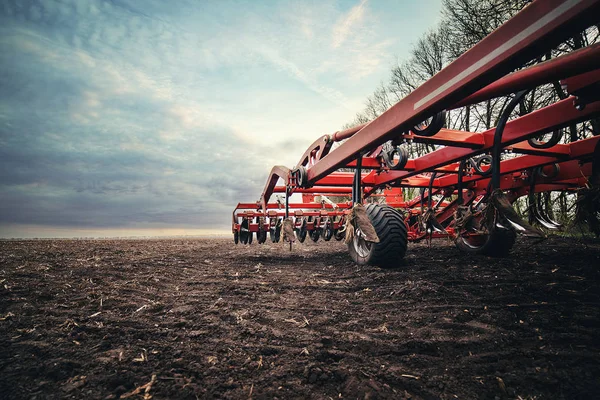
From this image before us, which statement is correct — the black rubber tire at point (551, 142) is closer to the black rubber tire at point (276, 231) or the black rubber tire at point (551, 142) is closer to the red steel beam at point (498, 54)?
the red steel beam at point (498, 54)

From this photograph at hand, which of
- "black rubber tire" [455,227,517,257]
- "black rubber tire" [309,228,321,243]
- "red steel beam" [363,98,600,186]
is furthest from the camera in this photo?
"black rubber tire" [309,228,321,243]

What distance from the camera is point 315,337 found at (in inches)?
81.7

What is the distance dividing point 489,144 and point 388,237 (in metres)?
1.53

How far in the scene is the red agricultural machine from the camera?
173 centimetres

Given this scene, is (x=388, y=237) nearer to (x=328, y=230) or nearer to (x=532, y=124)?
(x=532, y=124)

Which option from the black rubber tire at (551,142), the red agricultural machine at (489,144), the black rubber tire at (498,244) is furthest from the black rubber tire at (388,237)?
the black rubber tire at (551,142)

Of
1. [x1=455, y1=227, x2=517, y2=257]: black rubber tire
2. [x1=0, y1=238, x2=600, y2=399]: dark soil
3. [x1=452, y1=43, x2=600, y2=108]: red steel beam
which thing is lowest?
[x1=0, y1=238, x2=600, y2=399]: dark soil

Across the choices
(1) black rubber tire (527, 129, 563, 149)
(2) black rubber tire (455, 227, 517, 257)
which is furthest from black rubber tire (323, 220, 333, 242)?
(1) black rubber tire (527, 129, 563, 149)

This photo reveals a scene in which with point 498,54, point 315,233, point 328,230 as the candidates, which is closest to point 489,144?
point 498,54

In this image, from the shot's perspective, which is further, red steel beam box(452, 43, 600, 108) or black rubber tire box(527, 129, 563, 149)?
black rubber tire box(527, 129, 563, 149)

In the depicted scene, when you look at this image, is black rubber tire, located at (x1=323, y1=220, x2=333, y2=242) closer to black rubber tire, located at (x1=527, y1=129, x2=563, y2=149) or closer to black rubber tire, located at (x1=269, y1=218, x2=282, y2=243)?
Answer: black rubber tire, located at (x1=269, y1=218, x2=282, y2=243)

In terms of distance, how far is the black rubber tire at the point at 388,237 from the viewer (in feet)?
11.8

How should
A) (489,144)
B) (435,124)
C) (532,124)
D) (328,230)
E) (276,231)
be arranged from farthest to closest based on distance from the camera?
(328,230) → (276,231) → (489,144) → (532,124) → (435,124)

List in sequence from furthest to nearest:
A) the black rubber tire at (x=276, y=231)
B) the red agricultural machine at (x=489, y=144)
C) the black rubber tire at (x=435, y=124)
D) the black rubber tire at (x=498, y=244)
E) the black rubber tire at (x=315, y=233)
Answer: the black rubber tire at (x=315, y=233)
the black rubber tire at (x=276, y=231)
the black rubber tire at (x=498, y=244)
the black rubber tire at (x=435, y=124)
the red agricultural machine at (x=489, y=144)
